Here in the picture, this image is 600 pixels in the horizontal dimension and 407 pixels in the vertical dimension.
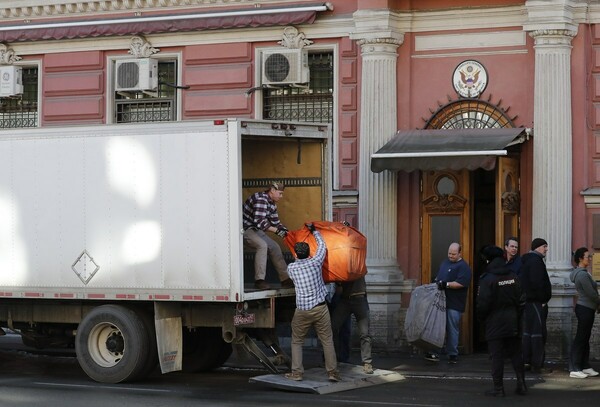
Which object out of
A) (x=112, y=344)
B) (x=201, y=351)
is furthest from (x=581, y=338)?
(x=112, y=344)

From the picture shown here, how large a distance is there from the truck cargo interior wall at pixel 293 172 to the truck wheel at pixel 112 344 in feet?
8.62

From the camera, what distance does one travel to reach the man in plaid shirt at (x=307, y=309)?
1662cm

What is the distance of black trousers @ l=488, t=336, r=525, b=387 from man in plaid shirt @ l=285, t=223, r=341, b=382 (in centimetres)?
197

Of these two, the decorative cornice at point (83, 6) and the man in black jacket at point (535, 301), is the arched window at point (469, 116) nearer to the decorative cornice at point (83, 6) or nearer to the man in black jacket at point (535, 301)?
the man in black jacket at point (535, 301)

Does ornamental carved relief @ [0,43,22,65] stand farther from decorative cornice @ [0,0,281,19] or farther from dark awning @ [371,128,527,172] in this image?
dark awning @ [371,128,527,172]

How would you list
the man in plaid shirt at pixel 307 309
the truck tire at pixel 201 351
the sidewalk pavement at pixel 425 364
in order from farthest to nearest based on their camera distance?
1. the truck tire at pixel 201 351
2. the sidewalk pavement at pixel 425 364
3. the man in plaid shirt at pixel 307 309

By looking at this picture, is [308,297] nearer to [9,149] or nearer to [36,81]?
[9,149]

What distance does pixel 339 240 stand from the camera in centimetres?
1758

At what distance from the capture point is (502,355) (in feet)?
52.6

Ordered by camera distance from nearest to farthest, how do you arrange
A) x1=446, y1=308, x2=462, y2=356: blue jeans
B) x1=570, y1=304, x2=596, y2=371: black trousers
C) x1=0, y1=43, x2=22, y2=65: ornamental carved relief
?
x1=570, y1=304, x2=596, y2=371: black trousers
x1=446, y1=308, x2=462, y2=356: blue jeans
x1=0, y1=43, x2=22, y2=65: ornamental carved relief

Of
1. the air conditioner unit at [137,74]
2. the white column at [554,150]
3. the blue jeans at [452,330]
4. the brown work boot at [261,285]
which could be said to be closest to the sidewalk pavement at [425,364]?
the blue jeans at [452,330]

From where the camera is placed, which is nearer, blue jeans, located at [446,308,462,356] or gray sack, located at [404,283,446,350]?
gray sack, located at [404,283,446,350]

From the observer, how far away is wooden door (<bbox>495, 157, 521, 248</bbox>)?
20.4 m

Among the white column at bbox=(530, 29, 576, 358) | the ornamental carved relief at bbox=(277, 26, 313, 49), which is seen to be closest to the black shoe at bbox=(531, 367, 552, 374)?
the white column at bbox=(530, 29, 576, 358)
